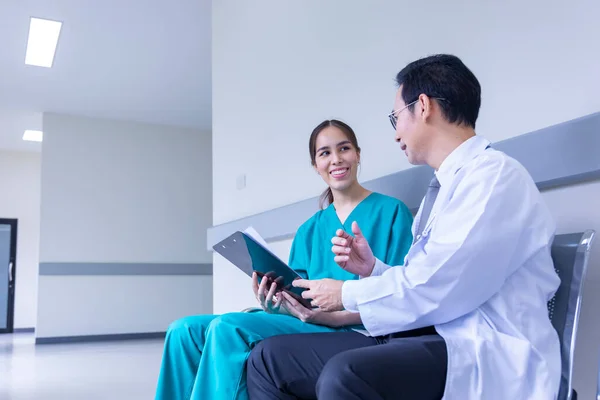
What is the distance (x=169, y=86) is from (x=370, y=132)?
5075 millimetres

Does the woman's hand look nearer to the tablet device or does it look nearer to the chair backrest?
the tablet device

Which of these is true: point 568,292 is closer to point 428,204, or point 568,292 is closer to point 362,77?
point 428,204

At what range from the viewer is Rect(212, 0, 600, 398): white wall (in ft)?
5.46

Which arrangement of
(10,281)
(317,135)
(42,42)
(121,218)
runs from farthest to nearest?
(10,281)
(121,218)
(42,42)
(317,135)

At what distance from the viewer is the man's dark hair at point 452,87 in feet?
4.64

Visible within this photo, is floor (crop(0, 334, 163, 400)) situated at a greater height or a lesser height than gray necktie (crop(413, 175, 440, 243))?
lesser

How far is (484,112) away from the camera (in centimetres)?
197

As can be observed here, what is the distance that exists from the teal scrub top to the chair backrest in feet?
1.77

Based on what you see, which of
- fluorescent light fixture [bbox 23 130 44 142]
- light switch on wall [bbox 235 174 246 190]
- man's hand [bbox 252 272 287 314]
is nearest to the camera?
man's hand [bbox 252 272 287 314]

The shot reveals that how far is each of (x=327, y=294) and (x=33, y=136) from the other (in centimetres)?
898

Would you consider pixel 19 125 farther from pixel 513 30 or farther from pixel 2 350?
pixel 513 30

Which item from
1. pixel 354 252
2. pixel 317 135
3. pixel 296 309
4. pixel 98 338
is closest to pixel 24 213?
pixel 98 338

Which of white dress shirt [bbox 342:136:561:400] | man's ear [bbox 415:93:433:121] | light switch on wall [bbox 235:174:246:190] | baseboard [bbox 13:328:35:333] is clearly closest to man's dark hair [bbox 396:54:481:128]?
man's ear [bbox 415:93:433:121]

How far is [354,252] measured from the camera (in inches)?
60.6
